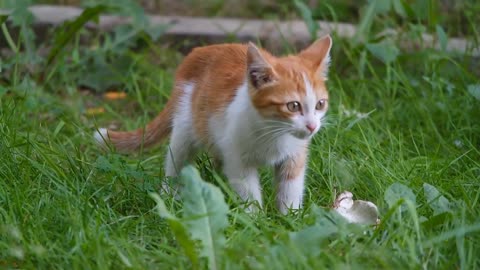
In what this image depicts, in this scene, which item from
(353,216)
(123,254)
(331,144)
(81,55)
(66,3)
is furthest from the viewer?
(66,3)

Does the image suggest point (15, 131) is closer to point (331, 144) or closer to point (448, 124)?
point (331, 144)

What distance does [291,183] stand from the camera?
3768 mm

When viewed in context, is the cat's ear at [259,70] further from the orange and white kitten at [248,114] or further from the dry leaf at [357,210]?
the dry leaf at [357,210]

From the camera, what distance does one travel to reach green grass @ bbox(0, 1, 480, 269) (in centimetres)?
299

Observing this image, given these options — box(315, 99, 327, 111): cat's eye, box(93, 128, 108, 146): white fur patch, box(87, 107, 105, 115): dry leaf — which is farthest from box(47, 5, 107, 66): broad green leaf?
box(315, 99, 327, 111): cat's eye

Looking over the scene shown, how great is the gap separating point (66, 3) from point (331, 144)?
3.40m

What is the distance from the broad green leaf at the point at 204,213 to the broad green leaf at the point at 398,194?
2.27 ft

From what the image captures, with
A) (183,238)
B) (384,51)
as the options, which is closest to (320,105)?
(183,238)

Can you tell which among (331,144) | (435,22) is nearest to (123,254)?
(331,144)

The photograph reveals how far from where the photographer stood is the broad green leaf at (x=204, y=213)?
2.95m

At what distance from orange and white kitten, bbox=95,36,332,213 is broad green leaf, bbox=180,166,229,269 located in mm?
607

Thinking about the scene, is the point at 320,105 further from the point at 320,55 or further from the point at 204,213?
the point at 204,213

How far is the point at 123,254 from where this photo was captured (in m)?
3.04

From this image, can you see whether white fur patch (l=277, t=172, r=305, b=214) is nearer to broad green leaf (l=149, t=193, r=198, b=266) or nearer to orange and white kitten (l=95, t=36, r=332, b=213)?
orange and white kitten (l=95, t=36, r=332, b=213)
